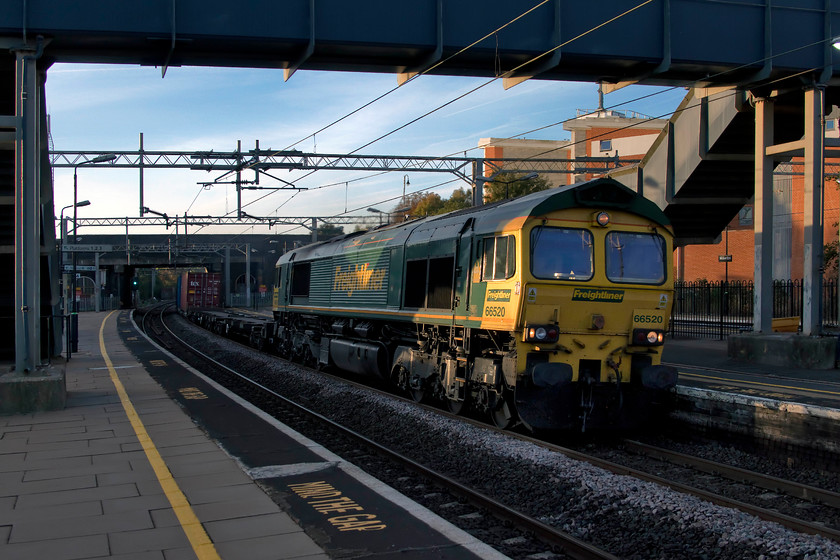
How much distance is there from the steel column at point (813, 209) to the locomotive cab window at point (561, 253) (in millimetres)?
8884

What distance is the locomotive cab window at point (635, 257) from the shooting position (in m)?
10.4

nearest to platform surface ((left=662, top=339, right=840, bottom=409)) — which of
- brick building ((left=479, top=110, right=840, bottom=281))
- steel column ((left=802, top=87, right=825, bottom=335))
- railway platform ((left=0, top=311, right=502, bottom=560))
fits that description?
steel column ((left=802, top=87, right=825, bottom=335))

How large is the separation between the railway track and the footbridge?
26.5ft

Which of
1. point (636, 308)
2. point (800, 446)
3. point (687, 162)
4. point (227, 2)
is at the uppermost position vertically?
point (227, 2)

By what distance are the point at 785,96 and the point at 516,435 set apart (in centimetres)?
1232

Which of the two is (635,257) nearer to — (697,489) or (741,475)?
(741,475)

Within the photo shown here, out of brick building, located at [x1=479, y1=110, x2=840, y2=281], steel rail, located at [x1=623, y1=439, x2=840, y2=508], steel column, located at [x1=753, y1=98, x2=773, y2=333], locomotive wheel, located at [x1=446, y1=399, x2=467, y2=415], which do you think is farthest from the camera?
brick building, located at [x1=479, y1=110, x2=840, y2=281]

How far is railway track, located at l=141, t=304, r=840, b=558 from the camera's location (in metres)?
6.28

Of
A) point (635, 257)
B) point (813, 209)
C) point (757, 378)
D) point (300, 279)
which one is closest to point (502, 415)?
point (635, 257)

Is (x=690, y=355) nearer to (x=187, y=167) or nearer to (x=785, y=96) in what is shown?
(x=785, y=96)

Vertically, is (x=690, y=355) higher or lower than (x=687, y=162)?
lower

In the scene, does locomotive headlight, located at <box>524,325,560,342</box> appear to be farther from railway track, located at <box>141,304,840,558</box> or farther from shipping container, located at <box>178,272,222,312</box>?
shipping container, located at <box>178,272,222,312</box>

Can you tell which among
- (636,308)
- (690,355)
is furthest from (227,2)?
(690,355)

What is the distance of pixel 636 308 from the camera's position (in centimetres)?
1043
